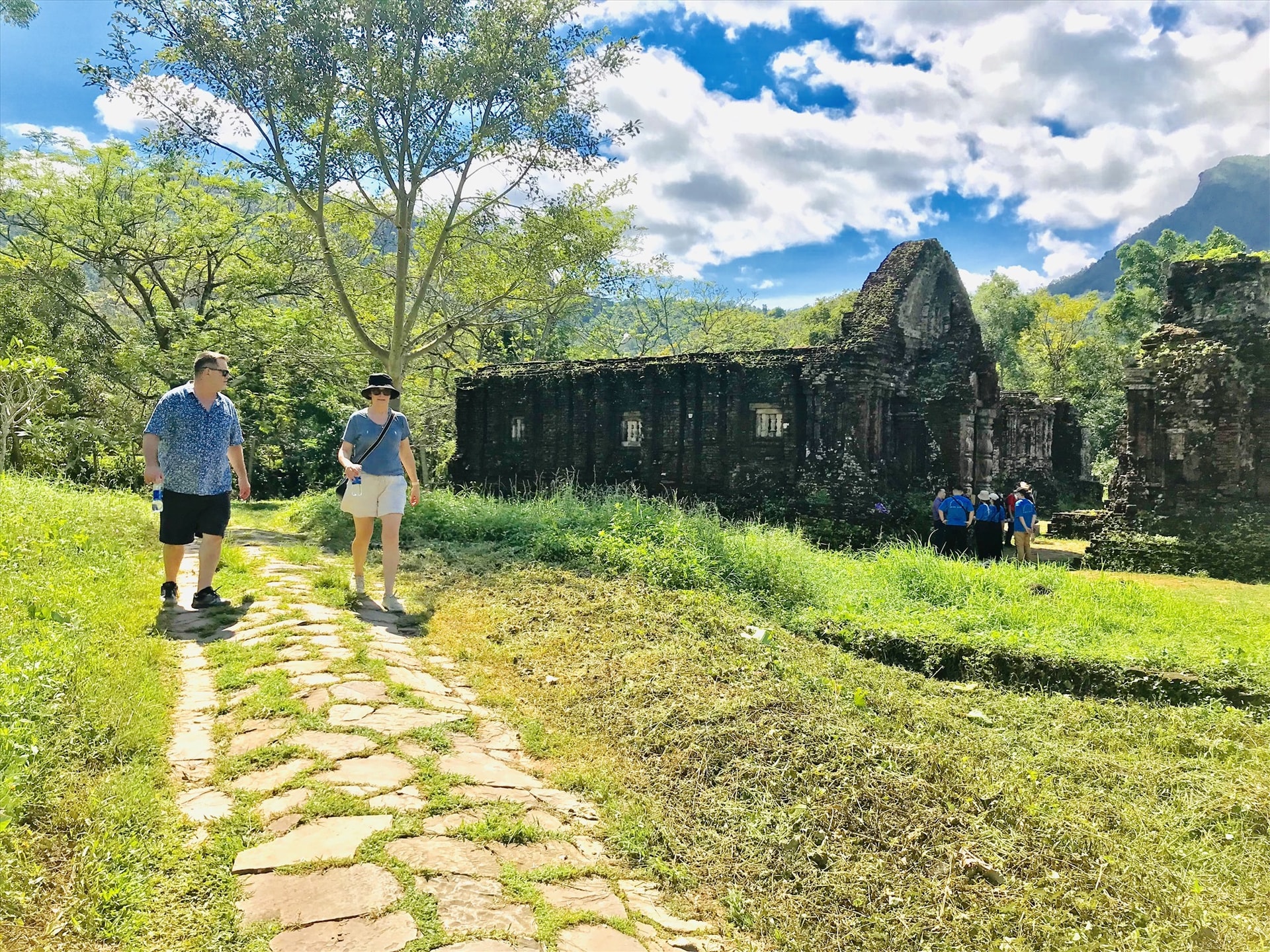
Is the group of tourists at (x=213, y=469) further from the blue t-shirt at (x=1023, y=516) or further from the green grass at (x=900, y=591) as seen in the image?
the blue t-shirt at (x=1023, y=516)

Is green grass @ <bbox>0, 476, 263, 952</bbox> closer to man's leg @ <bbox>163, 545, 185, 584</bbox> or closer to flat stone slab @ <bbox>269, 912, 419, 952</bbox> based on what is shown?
flat stone slab @ <bbox>269, 912, 419, 952</bbox>

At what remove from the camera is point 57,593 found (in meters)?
4.84

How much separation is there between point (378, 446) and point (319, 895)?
177 inches

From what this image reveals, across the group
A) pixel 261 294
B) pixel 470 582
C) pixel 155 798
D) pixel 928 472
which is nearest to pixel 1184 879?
pixel 155 798

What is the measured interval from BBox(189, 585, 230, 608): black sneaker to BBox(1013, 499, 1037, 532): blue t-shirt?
12.0 metres

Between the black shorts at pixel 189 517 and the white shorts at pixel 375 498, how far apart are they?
3.14 ft

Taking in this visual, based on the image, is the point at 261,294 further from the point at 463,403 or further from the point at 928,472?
the point at 928,472

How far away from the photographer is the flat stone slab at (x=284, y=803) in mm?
3123

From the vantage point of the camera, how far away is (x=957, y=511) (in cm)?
1227

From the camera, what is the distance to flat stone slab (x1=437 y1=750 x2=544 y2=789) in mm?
3682


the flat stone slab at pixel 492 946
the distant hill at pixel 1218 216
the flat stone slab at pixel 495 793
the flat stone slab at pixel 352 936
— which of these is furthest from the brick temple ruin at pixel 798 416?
the distant hill at pixel 1218 216

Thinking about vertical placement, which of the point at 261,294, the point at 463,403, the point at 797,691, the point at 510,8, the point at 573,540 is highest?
the point at 510,8

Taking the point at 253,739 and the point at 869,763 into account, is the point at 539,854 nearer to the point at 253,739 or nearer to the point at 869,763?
the point at 253,739

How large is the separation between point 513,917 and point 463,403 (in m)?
19.1
